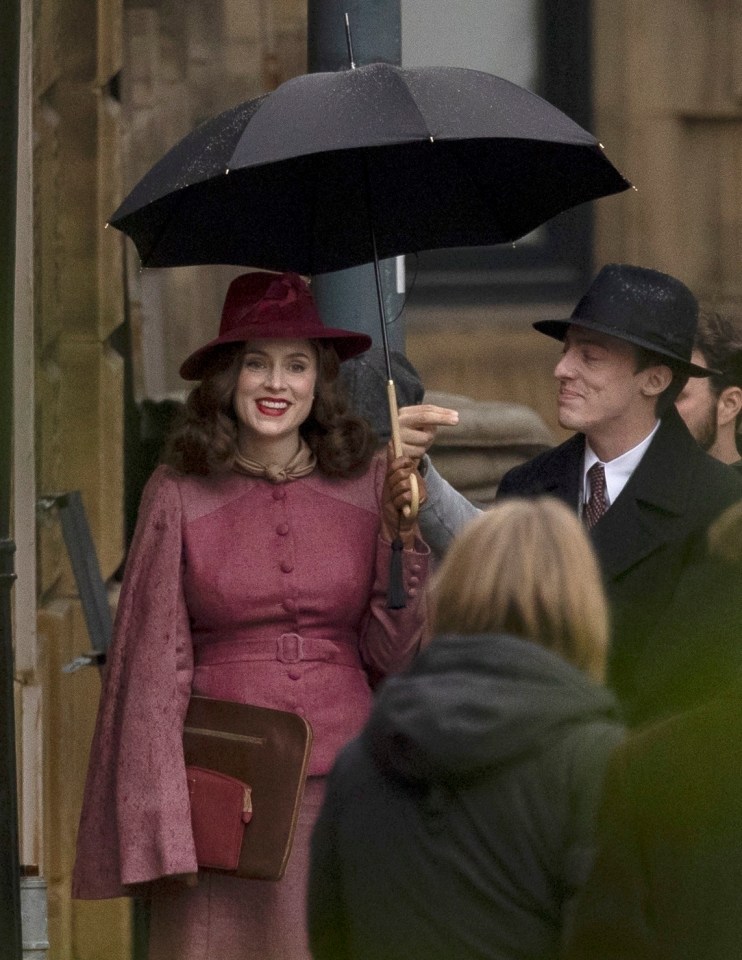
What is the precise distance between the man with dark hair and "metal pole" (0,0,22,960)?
5.17 feet

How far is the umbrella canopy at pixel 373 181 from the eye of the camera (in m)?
4.29

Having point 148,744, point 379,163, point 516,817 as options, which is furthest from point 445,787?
point 379,163

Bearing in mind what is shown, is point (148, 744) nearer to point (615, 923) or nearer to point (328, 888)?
point (328, 888)

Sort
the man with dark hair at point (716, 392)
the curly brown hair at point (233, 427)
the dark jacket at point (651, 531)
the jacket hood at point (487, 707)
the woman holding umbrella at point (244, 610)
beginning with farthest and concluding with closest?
the man with dark hair at point (716, 392) → the curly brown hair at point (233, 427) → the woman holding umbrella at point (244, 610) → the dark jacket at point (651, 531) → the jacket hood at point (487, 707)

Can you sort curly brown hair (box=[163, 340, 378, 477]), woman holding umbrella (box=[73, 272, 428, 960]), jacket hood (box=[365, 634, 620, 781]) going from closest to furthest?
1. jacket hood (box=[365, 634, 620, 781])
2. woman holding umbrella (box=[73, 272, 428, 960])
3. curly brown hair (box=[163, 340, 378, 477])

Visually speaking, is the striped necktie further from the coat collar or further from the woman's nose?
the woman's nose

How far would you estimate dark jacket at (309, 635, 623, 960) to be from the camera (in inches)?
112

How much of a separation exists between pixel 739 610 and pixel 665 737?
218 millimetres

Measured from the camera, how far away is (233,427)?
14.6ft

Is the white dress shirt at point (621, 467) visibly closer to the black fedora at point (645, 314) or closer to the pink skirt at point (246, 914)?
the black fedora at point (645, 314)

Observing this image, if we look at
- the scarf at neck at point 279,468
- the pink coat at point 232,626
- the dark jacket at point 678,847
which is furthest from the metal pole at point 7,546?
the dark jacket at point 678,847

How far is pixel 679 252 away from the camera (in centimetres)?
678

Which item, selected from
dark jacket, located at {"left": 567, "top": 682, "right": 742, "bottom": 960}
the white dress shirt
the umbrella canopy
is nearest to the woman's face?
the umbrella canopy

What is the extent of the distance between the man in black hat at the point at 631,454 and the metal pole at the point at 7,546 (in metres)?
0.91
